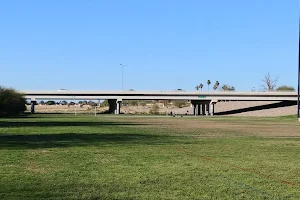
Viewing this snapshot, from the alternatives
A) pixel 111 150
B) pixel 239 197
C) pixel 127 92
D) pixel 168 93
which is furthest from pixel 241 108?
pixel 239 197

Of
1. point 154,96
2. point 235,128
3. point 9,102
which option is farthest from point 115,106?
point 235,128

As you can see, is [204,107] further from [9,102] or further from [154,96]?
[9,102]

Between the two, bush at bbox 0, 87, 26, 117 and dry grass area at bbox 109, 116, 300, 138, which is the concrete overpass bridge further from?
dry grass area at bbox 109, 116, 300, 138

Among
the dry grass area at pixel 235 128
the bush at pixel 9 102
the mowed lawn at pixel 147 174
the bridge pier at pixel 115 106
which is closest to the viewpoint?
the mowed lawn at pixel 147 174

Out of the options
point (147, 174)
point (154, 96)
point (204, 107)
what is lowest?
point (204, 107)

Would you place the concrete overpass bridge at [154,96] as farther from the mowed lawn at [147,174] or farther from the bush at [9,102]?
the mowed lawn at [147,174]

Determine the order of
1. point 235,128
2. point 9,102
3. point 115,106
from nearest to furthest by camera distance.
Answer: point 235,128, point 9,102, point 115,106

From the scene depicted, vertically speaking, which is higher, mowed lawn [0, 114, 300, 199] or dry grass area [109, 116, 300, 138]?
mowed lawn [0, 114, 300, 199]

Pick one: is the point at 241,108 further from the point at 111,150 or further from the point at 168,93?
the point at 111,150

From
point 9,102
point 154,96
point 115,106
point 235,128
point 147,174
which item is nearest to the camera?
point 147,174

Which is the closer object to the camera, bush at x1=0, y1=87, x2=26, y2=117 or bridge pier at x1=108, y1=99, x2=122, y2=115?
bush at x1=0, y1=87, x2=26, y2=117

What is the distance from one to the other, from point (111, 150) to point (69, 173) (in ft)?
23.0

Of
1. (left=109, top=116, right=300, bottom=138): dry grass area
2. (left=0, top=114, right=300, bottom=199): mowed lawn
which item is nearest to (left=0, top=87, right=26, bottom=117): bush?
(left=109, top=116, right=300, bottom=138): dry grass area

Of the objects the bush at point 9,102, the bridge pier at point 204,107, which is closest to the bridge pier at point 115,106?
the bridge pier at point 204,107
